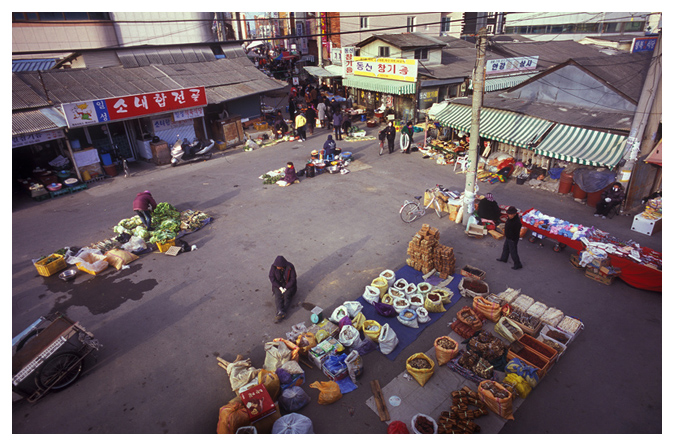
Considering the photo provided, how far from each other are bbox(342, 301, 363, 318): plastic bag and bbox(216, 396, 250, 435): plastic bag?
3.37m

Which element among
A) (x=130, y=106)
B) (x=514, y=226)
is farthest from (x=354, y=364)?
(x=130, y=106)

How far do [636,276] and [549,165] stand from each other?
8371mm

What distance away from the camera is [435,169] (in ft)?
61.8

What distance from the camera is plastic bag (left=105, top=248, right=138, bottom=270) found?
38.6 ft

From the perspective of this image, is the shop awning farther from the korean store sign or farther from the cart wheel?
the cart wheel

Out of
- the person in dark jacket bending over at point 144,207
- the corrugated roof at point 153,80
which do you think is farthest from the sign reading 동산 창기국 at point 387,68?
the person in dark jacket bending over at point 144,207

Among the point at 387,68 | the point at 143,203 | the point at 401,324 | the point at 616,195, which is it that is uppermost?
the point at 387,68

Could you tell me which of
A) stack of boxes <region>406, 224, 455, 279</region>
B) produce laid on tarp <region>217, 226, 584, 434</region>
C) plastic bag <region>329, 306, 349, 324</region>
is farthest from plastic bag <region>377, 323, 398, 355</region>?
stack of boxes <region>406, 224, 455, 279</region>

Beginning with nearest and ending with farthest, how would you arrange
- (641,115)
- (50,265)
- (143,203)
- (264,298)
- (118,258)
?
(264,298), (50,265), (118,258), (641,115), (143,203)

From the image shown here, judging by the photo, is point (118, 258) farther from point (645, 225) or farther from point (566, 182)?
point (645, 225)

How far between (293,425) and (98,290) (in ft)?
25.6

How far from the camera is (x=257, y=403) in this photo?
6484mm

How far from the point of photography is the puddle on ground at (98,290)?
10.2 metres

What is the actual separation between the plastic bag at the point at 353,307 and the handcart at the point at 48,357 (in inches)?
225
